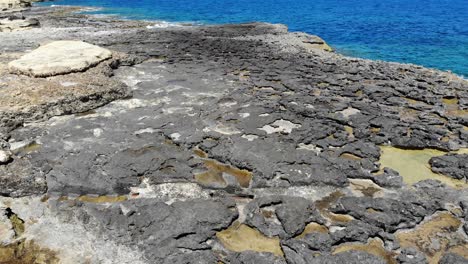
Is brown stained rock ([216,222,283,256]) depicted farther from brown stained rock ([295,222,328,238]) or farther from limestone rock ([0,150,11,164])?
limestone rock ([0,150,11,164])

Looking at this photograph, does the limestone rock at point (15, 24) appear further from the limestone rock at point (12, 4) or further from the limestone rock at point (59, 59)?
the limestone rock at point (12, 4)

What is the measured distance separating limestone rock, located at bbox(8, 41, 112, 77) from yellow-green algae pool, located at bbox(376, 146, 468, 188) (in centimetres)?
987

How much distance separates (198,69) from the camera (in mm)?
15016

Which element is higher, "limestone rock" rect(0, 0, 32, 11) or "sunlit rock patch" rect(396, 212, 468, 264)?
"limestone rock" rect(0, 0, 32, 11)

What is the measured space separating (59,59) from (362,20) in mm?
36257

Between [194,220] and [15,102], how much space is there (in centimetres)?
646

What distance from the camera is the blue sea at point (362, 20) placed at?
27.3 metres

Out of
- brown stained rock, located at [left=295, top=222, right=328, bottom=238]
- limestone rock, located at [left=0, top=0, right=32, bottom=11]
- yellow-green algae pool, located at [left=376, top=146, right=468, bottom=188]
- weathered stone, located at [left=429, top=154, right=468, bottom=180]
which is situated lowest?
brown stained rock, located at [left=295, top=222, right=328, bottom=238]

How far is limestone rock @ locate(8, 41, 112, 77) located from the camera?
11977 millimetres


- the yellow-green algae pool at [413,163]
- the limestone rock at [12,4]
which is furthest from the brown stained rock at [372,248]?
the limestone rock at [12,4]

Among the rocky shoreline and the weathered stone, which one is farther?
the weathered stone

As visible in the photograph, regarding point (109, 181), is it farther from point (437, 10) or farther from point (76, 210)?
point (437, 10)

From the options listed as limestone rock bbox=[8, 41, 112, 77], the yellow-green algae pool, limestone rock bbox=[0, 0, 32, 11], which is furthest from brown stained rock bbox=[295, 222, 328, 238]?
limestone rock bbox=[0, 0, 32, 11]

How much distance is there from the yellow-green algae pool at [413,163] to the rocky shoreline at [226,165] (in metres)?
0.05
